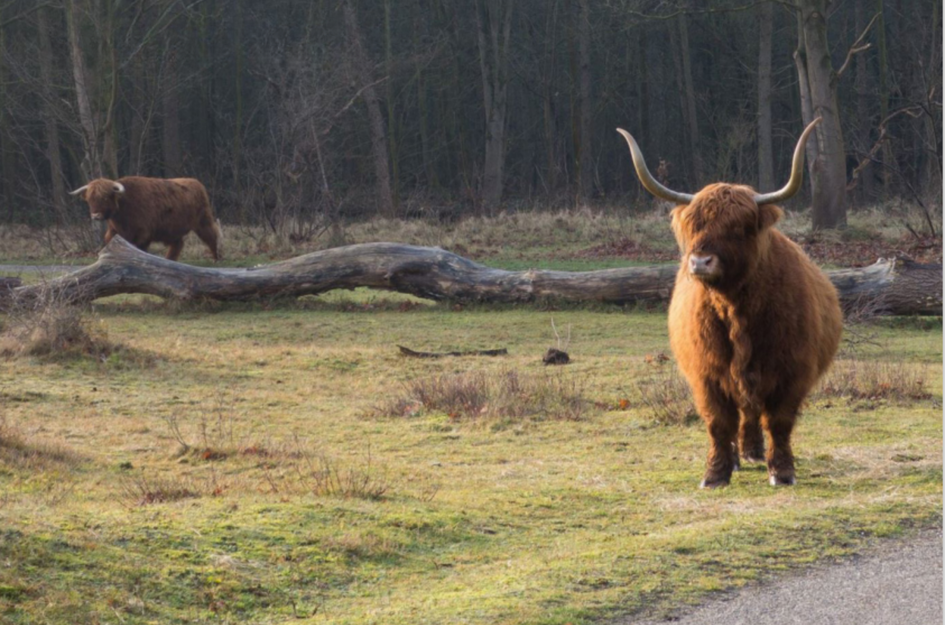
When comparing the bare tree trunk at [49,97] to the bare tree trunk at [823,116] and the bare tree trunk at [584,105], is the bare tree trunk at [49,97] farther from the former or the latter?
the bare tree trunk at [823,116]

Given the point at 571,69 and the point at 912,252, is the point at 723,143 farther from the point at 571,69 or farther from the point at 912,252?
the point at 912,252

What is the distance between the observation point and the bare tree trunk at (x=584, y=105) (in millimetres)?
39000

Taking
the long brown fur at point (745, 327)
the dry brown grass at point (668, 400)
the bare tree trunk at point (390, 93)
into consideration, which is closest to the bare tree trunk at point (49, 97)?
the bare tree trunk at point (390, 93)

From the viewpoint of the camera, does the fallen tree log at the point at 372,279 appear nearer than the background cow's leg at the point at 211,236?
Yes

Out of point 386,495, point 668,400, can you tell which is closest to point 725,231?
point 386,495

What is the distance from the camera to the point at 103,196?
870 inches

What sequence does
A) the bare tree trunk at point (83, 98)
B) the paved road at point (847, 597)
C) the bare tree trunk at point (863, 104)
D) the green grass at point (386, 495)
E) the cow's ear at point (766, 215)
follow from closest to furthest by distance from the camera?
the paved road at point (847, 597), the green grass at point (386, 495), the cow's ear at point (766, 215), the bare tree trunk at point (83, 98), the bare tree trunk at point (863, 104)

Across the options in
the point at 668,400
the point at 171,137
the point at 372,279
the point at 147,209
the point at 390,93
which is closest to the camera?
the point at 668,400

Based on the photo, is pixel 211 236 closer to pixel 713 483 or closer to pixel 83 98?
pixel 83 98

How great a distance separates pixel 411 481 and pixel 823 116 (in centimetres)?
1980

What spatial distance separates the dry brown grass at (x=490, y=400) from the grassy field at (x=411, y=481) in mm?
32

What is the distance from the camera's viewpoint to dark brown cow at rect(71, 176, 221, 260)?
22203 millimetres

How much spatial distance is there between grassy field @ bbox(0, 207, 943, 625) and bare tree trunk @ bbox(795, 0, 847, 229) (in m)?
11.1

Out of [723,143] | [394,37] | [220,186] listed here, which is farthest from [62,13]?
[723,143]
